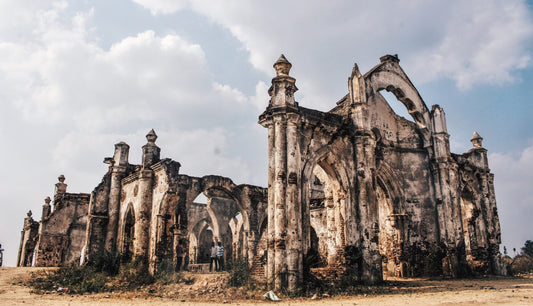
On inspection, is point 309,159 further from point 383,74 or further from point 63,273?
point 63,273

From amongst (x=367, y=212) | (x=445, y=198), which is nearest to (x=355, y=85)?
(x=367, y=212)

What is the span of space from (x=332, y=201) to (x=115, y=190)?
1007 centimetres

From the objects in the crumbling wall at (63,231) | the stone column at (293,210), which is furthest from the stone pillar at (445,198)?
the crumbling wall at (63,231)

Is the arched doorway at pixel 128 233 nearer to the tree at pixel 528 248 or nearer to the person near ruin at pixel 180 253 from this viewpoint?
the person near ruin at pixel 180 253

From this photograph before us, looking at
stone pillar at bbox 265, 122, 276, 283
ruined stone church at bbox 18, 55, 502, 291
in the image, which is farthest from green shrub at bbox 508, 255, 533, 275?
stone pillar at bbox 265, 122, 276, 283

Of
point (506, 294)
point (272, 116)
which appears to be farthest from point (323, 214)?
point (506, 294)

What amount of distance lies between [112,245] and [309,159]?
10.7m

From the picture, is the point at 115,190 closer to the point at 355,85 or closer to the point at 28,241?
the point at 28,241

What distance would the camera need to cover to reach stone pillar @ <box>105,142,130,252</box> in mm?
18922

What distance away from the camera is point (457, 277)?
54.1 feet

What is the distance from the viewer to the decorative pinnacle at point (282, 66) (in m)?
12.6

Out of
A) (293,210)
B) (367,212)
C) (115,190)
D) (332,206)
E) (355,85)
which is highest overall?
(355,85)

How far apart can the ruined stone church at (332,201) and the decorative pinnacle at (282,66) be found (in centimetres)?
3

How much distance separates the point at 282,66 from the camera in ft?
41.5
